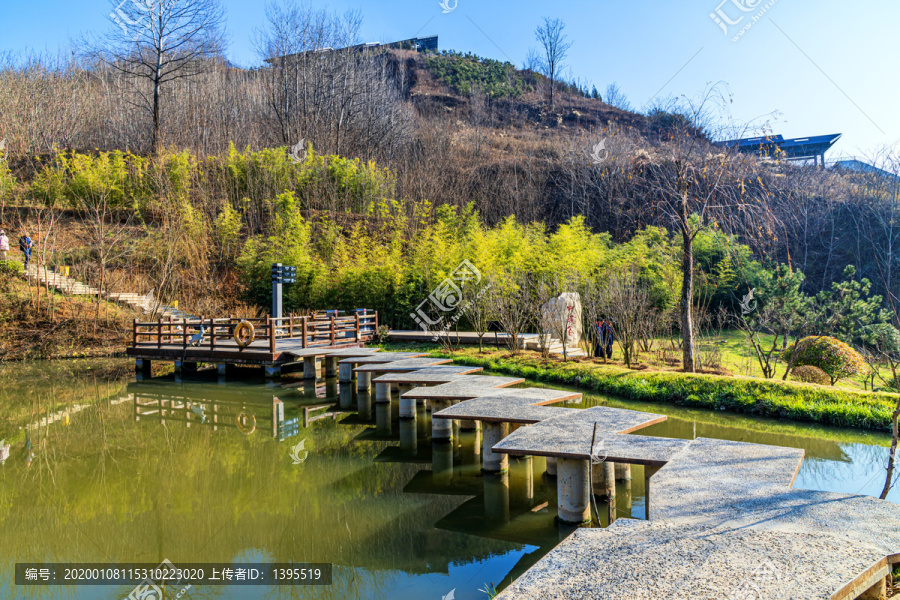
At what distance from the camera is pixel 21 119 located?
24.2 meters

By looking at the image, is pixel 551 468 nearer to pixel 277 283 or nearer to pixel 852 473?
pixel 852 473

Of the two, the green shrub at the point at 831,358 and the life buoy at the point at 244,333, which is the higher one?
the life buoy at the point at 244,333

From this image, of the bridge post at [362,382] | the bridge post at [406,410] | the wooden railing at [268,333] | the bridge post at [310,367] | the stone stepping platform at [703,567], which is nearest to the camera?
the stone stepping platform at [703,567]

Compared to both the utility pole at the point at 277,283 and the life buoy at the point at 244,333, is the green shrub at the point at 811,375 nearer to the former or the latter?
the life buoy at the point at 244,333

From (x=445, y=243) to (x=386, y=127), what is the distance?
13.7 m

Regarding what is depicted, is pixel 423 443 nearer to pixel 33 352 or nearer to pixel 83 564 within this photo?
pixel 83 564

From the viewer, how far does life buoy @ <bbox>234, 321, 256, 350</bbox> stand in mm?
11866

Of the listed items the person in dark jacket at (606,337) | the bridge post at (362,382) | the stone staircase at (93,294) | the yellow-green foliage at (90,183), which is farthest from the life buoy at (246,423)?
the yellow-green foliage at (90,183)

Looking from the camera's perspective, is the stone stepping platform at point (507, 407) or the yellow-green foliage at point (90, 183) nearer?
the stone stepping platform at point (507, 407)

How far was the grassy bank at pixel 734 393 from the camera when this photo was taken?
280 inches

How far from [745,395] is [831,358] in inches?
106

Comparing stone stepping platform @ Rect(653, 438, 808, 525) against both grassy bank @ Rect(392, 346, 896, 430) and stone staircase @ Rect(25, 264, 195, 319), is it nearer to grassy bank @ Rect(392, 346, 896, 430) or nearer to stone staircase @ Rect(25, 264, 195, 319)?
grassy bank @ Rect(392, 346, 896, 430)

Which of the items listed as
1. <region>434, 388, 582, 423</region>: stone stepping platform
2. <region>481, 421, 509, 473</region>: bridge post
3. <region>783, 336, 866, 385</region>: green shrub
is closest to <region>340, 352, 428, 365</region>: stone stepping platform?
<region>434, 388, 582, 423</region>: stone stepping platform

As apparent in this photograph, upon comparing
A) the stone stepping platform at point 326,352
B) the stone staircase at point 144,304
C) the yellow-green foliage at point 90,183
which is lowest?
the stone stepping platform at point 326,352
